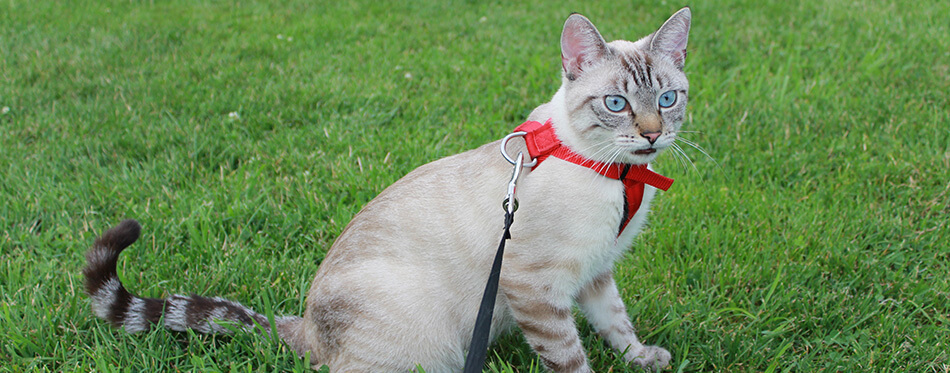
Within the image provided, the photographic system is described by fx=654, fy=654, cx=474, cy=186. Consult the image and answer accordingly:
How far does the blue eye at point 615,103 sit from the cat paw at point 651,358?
1017 millimetres

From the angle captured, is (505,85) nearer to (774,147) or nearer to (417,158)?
(417,158)

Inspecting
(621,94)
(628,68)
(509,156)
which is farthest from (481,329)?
(628,68)

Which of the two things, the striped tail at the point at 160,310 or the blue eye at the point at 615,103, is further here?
the striped tail at the point at 160,310

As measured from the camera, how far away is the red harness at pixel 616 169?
7.41 ft

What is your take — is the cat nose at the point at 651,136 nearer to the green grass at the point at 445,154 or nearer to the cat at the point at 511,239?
the cat at the point at 511,239

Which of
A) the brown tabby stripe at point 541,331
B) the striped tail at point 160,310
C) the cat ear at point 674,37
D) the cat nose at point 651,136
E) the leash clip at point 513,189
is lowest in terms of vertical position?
the striped tail at point 160,310

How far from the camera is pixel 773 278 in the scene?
9.96ft

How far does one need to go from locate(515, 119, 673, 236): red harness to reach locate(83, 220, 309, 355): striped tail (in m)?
1.20

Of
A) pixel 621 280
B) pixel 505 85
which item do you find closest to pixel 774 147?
pixel 621 280

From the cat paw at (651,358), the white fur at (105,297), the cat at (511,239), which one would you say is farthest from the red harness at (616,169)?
the white fur at (105,297)

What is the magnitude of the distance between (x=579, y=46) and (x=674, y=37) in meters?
0.36

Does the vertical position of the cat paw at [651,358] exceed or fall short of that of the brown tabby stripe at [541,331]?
it falls short

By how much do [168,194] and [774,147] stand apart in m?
3.62

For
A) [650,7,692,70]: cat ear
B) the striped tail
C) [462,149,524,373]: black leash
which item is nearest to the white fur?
the striped tail
